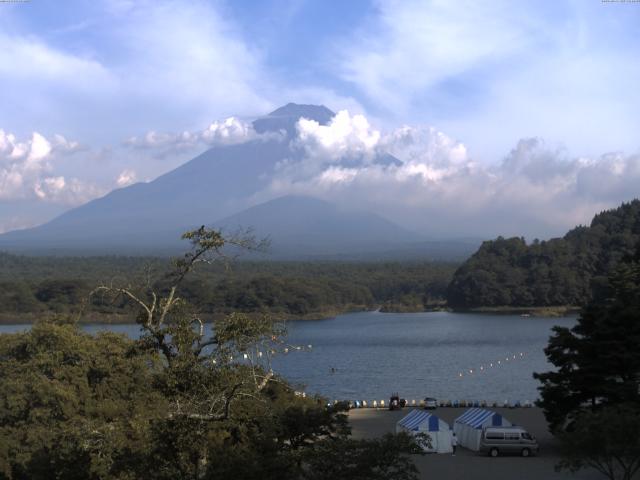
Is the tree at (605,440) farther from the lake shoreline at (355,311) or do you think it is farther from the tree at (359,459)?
the lake shoreline at (355,311)

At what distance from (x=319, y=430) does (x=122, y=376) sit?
5.35 metres

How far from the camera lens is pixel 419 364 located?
31203 millimetres

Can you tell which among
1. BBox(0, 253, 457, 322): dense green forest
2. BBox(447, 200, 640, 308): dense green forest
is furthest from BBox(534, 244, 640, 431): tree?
BBox(447, 200, 640, 308): dense green forest

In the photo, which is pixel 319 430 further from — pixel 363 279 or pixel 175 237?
pixel 175 237

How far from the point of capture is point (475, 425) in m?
14.6

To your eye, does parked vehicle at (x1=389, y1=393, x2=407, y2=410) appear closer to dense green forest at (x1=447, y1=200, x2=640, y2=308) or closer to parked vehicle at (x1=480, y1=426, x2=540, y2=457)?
parked vehicle at (x1=480, y1=426, x2=540, y2=457)

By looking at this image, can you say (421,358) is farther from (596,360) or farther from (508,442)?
(596,360)

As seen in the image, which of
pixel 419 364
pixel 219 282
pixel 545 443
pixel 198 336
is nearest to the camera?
pixel 198 336

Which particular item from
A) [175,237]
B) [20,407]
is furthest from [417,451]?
[175,237]

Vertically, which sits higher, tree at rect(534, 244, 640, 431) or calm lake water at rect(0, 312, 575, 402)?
tree at rect(534, 244, 640, 431)

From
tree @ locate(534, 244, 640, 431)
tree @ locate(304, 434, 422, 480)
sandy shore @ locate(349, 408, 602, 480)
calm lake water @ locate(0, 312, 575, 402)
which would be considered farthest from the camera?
calm lake water @ locate(0, 312, 575, 402)

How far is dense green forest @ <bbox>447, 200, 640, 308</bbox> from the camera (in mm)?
57562

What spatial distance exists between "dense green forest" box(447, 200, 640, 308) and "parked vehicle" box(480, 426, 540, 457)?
43844 mm

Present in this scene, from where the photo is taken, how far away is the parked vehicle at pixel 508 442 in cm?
1363
